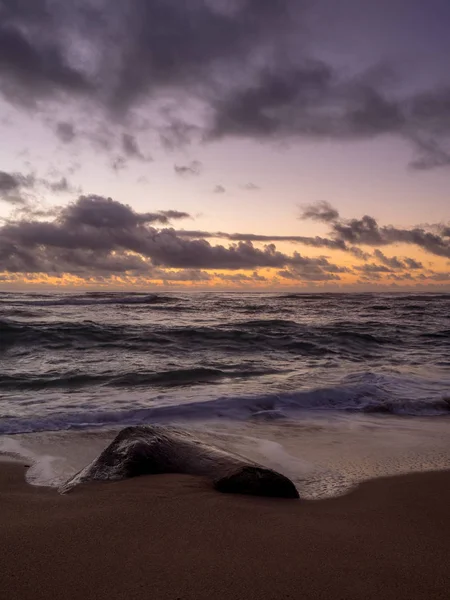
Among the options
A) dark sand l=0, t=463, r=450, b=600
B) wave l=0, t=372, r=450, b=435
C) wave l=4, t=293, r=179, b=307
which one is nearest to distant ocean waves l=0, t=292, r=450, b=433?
wave l=0, t=372, r=450, b=435

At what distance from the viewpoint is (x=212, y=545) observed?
215cm

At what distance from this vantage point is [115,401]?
6676 mm

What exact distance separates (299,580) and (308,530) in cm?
56

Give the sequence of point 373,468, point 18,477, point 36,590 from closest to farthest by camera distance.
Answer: point 36,590 → point 18,477 → point 373,468

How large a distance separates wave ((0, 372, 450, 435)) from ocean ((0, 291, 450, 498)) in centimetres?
2

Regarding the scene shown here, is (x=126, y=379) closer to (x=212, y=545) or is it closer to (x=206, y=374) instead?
(x=206, y=374)

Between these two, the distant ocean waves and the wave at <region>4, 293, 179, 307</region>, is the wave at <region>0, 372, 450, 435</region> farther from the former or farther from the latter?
the wave at <region>4, 293, 179, 307</region>

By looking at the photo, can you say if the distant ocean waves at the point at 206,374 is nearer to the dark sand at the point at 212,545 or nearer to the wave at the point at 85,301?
the dark sand at the point at 212,545

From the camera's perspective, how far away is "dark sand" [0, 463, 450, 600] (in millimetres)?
1774

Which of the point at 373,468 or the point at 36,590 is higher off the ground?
the point at 36,590

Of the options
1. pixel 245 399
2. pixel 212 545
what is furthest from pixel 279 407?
pixel 212 545

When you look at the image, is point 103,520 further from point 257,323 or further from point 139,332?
point 257,323

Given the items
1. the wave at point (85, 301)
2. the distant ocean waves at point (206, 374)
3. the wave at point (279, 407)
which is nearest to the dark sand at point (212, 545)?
the wave at point (279, 407)

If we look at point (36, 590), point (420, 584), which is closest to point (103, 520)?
point (36, 590)
